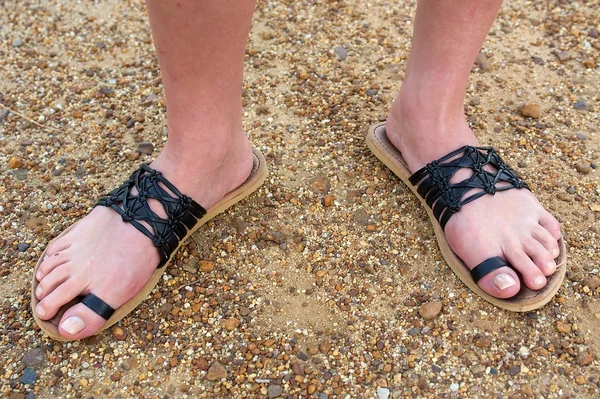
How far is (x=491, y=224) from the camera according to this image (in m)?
1.43

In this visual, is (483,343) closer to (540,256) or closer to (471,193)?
(540,256)

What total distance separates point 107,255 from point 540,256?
1.04 meters

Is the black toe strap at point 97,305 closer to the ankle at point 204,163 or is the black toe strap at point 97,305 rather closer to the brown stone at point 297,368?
the ankle at point 204,163

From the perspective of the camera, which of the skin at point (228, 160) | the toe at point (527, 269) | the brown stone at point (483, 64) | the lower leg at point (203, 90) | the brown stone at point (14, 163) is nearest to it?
the lower leg at point (203, 90)

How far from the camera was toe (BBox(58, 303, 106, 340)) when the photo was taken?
1.30m

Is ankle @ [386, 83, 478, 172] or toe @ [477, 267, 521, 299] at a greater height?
ankle @ [386, 83, 478, 172]

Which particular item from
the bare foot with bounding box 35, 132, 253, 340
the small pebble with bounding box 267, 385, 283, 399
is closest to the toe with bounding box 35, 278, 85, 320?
the bare foot with bounding box 35, 132, 253, 340

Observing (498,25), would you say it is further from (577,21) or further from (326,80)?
(326,80)

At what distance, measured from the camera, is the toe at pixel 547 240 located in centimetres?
140

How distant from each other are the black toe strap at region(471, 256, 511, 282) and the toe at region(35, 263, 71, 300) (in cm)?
98

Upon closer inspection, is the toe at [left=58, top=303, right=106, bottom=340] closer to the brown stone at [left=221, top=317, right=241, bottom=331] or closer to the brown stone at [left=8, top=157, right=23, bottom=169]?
the brown stone at [left=221, top=317, right=241, bottom=331]

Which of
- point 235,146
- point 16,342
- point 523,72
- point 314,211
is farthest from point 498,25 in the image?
point 16,342

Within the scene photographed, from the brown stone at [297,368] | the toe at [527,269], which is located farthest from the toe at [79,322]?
the toe at [527,269]

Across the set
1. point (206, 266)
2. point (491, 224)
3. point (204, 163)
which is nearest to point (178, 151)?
point (204, 163)
